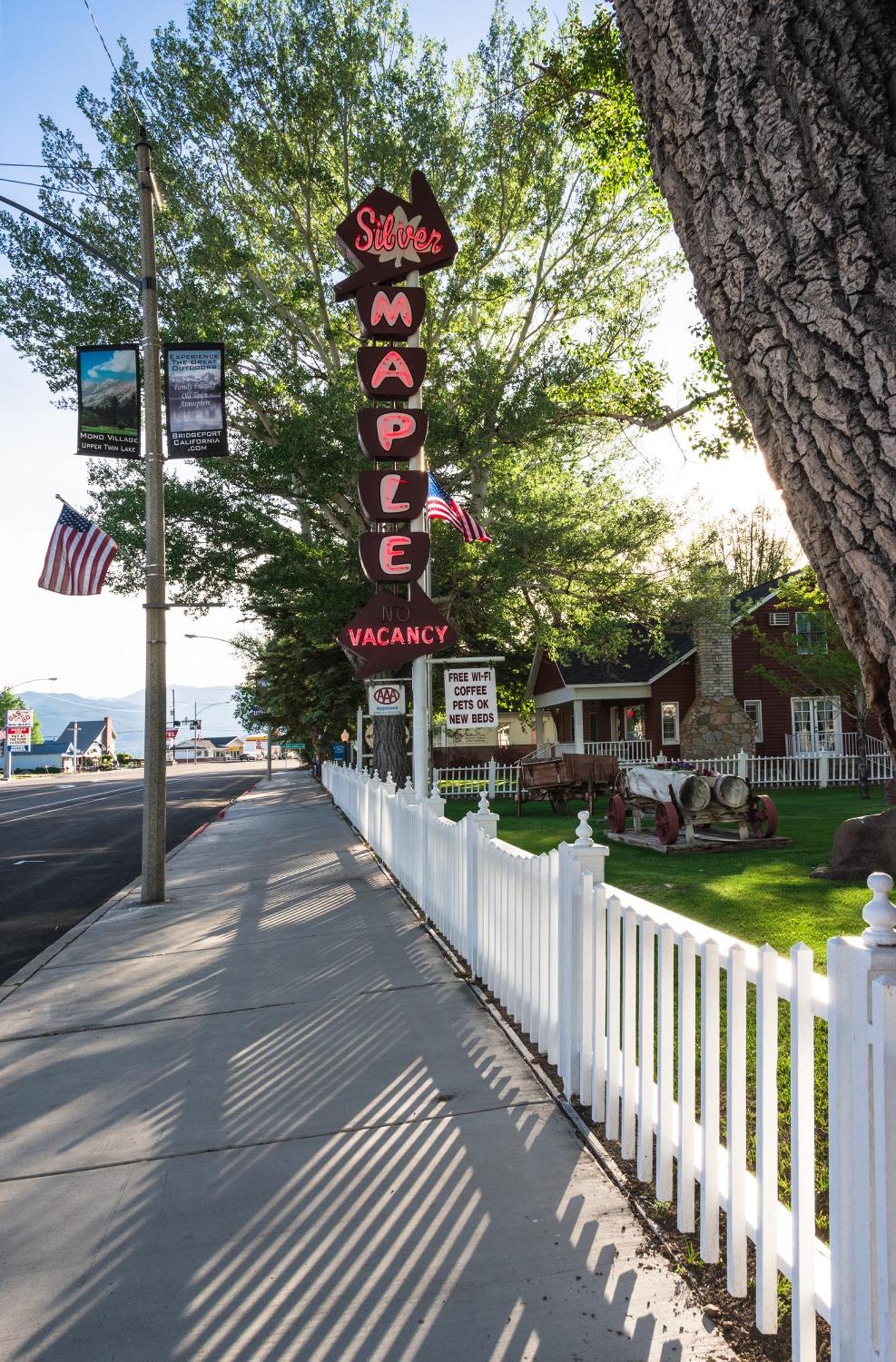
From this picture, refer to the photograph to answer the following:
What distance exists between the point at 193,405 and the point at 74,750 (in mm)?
124170

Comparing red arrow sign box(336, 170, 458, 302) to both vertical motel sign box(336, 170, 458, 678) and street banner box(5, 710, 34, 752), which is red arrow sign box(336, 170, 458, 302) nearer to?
vertical motel sign box(336, 170, 458, 678)

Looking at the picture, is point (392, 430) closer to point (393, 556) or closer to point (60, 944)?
point (393, 556)

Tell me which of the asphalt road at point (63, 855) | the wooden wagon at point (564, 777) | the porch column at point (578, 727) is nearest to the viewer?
the asphalt road at point (63, 855)

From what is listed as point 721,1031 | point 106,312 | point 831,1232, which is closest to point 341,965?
point 721,1031

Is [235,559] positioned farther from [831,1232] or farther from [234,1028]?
[831,1232]

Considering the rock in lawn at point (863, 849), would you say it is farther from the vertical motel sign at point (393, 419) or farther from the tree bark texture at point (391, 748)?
the tree bark texture at point (391, 748)

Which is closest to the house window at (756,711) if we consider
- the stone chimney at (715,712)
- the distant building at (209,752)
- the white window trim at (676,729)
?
the stone chimney at (715,712)

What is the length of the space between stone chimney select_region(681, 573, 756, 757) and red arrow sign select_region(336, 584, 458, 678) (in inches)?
785

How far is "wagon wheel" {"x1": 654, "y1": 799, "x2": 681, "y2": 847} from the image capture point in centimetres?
1392

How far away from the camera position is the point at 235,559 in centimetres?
2148

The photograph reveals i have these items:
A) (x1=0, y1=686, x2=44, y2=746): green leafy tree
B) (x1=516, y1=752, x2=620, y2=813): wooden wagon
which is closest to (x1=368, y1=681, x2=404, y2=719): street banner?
(x1=516, y1=752, x2=620, y2=813): wooden wagon

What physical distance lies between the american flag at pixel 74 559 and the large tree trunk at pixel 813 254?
1063cm

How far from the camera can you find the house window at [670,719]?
108 feet

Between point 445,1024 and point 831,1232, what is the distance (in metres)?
3.88
